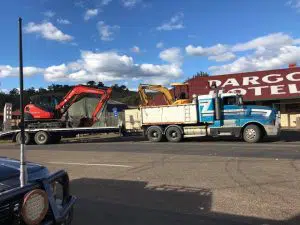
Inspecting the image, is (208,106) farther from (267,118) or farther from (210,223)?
(210,223)

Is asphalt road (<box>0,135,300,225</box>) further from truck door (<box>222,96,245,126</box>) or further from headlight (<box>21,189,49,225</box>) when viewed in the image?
truck door (<box>222,96,245,126</box>)

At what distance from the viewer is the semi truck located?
890 inches

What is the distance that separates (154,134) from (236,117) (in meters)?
5.34

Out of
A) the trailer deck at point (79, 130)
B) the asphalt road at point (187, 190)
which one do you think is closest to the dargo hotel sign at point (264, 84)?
the trailer deck at point (79, 130)

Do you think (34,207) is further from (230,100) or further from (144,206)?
(230,100)

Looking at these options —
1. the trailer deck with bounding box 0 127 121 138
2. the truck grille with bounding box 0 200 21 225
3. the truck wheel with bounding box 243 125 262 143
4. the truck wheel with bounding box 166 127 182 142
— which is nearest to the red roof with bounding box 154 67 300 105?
the trailer deck with bounding box 0 127 121 138

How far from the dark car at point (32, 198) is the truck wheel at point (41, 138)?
23063 mm

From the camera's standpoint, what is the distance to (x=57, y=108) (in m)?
28.7

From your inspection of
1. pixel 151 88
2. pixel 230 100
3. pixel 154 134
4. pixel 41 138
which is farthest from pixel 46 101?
pixel 230 100

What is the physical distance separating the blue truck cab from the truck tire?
153cm

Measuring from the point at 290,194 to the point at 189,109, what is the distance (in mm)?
16699

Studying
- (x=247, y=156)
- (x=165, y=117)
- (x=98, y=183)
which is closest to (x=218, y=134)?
(x=165, y=117)

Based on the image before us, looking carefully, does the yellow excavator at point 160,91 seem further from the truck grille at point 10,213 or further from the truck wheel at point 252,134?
the truck grille at point 10,213

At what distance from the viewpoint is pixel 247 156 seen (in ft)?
47.3
